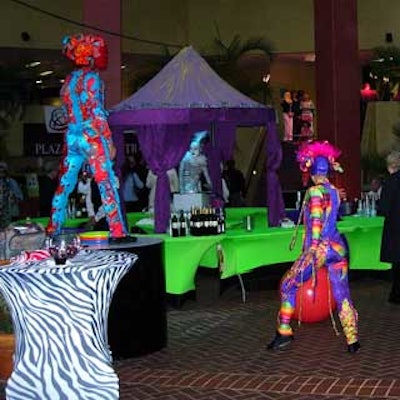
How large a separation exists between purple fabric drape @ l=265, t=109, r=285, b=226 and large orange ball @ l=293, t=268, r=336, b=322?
7.43 ft

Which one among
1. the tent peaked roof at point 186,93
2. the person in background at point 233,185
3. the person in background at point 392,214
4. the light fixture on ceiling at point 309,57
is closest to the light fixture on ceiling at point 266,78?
the light fixture on ceiling at point 309,57

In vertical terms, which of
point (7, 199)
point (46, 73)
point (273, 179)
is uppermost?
point (46, 73)

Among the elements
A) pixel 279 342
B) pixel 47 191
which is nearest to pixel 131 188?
pixel 47 191

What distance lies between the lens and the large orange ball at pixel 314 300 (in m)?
7.47

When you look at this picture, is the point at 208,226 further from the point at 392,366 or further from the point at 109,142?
the point at 392,366

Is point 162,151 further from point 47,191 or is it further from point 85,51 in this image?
point 47,191

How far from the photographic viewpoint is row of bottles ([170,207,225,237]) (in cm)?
838

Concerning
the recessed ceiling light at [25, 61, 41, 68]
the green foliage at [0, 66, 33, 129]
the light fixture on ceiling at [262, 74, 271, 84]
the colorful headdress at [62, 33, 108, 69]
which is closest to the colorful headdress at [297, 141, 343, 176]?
the colorful headdress at [62, 33, 108, 69]

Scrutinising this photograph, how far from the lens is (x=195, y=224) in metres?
8.36

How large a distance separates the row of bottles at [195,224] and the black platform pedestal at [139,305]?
5.33 ft

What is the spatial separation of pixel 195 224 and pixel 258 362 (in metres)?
2.26

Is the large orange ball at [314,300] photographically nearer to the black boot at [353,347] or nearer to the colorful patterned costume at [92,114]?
the black boot at [353,347]

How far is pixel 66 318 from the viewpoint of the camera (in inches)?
168

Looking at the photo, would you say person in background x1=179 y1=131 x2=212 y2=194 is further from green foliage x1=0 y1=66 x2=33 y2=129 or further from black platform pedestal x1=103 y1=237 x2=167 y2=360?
green foliage x1=0 y1=66 x2=33 y2=129
